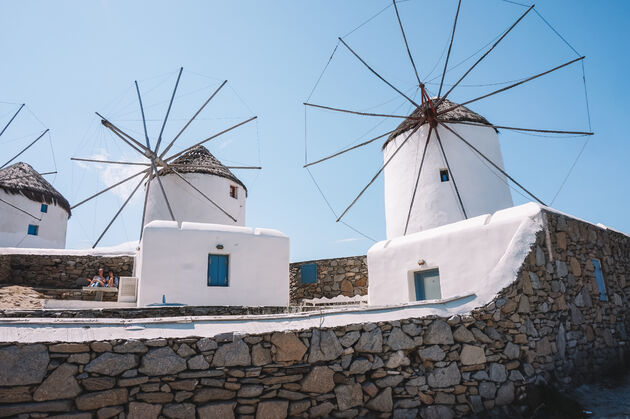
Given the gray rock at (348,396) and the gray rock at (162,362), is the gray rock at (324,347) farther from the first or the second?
the gray rock at (162,362)

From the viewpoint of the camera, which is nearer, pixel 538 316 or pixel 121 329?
pixel 121 329

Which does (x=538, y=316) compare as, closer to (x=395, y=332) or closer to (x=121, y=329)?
(x=395, y=332)

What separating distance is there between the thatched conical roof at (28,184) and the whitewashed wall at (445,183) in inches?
596

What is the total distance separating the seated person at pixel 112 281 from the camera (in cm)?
1234

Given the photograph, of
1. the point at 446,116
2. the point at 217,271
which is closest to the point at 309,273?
the point at 217,271

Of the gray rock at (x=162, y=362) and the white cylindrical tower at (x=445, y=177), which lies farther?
Result: the white cylindrical tower at (x=445, y=177)

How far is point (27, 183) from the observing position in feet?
63.2

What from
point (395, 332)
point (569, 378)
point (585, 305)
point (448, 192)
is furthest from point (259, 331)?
point (448, 192)

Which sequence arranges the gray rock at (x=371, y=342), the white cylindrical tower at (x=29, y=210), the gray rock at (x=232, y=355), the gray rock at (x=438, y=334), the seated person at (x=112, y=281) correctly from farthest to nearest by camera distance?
the white cylindrical tower at (x=29, y=210), the seated person at (x=112, y=281), the gray rock at (x=438, y=334), the gray rock at (x=371, y=342), the gray rock at (x=232, y=355)

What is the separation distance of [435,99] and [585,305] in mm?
7869

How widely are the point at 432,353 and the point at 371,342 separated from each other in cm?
78

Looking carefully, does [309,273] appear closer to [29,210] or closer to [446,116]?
[446,116]

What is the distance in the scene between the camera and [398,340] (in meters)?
5.23

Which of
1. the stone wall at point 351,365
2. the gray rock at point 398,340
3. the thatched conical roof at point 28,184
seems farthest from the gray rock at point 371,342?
the thatched conical roof at point 28,184
